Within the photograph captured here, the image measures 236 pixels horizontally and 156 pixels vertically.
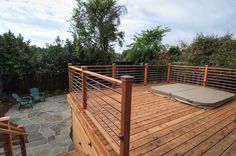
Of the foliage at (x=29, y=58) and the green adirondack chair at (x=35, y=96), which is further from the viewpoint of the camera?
the green adirondack chair at (x=35, y=96)

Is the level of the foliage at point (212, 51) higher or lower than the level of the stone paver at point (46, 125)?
higher

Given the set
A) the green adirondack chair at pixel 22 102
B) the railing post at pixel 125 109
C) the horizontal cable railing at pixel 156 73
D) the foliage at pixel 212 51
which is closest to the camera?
the railing post at pixel 125 109

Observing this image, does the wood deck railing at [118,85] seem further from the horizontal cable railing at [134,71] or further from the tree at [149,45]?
the tree at [149,45]

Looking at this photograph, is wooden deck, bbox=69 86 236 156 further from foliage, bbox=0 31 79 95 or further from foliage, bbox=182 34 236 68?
foliage, bbox=0 31 79 95

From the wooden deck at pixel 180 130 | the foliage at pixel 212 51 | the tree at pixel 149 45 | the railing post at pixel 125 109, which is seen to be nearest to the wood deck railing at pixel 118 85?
the railing post at pixel 125 109

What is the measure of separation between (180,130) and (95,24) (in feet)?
25.8

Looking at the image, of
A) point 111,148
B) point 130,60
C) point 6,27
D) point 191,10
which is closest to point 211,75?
point 191,10

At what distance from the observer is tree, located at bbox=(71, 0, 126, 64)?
895 centimetres

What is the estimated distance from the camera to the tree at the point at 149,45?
8.23 m

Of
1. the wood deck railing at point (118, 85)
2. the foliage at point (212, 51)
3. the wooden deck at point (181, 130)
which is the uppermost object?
the foliage at point (212, 51)

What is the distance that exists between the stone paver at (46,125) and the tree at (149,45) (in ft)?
15.1

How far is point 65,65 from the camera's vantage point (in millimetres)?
9703

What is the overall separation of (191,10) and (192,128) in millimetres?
5570

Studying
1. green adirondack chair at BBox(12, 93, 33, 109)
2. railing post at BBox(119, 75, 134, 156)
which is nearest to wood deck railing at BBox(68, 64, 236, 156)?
railing post at BBox(119, 75, 134, 156)
